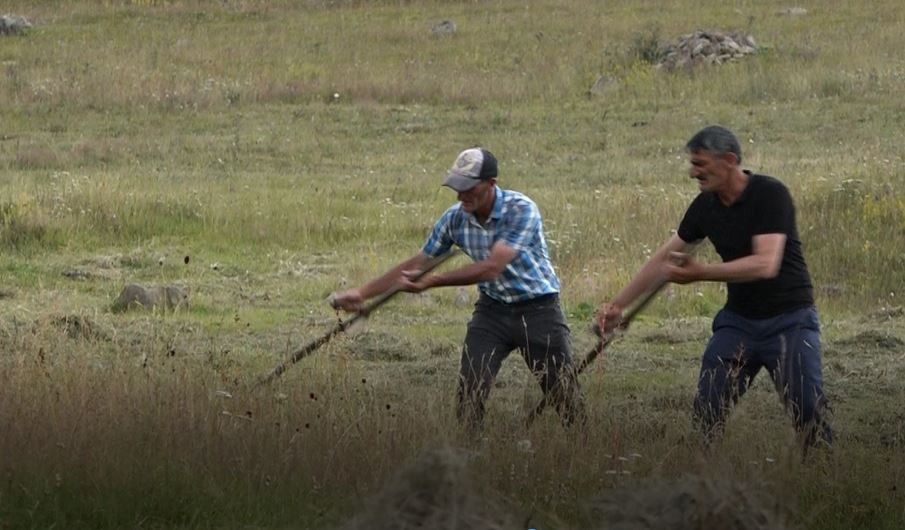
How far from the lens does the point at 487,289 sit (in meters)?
7.93

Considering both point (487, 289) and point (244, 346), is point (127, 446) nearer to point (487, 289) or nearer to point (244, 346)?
point (487, 289)

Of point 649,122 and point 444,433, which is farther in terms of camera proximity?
point 649,122

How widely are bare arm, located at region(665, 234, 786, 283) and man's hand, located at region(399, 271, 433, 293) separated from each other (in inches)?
45.8

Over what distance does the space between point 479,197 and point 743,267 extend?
53.6 inches

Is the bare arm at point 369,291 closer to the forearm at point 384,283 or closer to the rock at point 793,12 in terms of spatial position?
the forearm at point 384,283

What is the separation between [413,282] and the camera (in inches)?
303

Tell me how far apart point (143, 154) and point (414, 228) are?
640cm

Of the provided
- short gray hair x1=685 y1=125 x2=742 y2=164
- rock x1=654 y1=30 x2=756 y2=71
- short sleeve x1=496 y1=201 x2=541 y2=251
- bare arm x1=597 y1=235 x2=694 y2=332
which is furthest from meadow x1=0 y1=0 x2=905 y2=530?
short gray hair x1=685 y1=125 x2=742 y2=164

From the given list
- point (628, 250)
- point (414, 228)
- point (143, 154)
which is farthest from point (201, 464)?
point (143, 154)

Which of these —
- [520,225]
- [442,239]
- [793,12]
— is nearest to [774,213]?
[520,225]

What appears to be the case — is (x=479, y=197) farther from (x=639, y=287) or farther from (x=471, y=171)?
(x=639, y=287)

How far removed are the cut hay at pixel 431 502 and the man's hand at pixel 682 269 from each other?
2.62m

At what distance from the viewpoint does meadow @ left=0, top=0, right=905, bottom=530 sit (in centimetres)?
673

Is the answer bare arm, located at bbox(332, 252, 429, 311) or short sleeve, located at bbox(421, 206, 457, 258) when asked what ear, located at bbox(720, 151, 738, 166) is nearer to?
short sleeve, located at bbox(421, 206, 457, 258)
